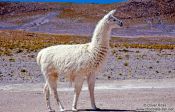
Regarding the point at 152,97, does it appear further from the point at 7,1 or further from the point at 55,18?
the point at 7,1

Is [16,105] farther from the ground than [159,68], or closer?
farther from the ground

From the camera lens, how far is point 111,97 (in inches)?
579

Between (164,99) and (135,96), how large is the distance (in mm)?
1009

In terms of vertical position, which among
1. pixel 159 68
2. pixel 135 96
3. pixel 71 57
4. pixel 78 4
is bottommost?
pixel 78 4

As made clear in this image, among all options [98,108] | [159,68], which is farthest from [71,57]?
[159,68]

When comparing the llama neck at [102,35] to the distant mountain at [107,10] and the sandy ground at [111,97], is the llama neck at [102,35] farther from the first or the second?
the distant mountain at [107,10]

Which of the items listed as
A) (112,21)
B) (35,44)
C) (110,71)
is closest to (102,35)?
(112,21)

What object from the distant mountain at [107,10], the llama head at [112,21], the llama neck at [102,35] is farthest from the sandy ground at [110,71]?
the distant mountain at [107,10]

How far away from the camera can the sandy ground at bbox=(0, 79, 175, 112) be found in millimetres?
12797

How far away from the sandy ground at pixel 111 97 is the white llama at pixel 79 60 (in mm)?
695

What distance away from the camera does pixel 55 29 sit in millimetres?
94625

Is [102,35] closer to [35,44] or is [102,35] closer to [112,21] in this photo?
[112,21]

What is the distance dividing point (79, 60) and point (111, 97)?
3.12 metres

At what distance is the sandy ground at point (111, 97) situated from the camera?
1280cm
